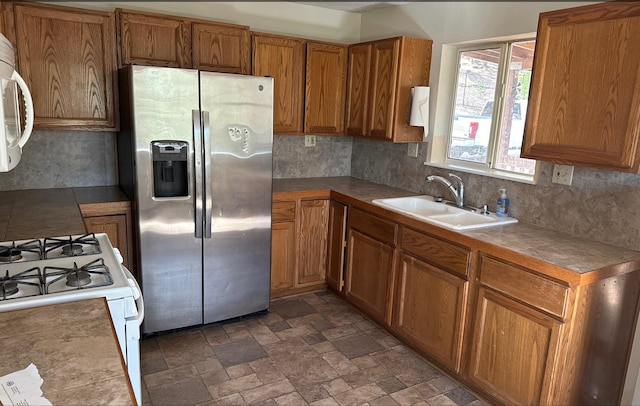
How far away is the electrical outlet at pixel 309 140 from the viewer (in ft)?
12.7

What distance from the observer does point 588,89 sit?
1.96 meters

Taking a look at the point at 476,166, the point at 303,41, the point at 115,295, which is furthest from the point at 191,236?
the point at 476,166

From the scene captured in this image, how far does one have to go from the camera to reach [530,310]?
6.67 feet

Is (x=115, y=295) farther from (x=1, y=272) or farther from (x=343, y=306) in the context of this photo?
(x=343, y=306)

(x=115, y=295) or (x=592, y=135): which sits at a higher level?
(x=592, y=135)

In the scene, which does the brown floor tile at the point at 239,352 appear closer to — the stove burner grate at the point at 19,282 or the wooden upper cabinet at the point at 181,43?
the stove burner grate at the point at 19,282

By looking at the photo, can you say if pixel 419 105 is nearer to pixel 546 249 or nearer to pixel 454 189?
pixel 454 189

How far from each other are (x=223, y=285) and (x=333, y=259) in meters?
0.92

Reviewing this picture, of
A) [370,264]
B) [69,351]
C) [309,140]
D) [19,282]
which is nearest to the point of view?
[69,351]

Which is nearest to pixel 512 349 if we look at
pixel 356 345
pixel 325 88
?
pixel 356 345

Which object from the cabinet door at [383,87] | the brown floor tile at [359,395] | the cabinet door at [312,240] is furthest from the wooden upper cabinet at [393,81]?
the brown floor tile at [359,395]

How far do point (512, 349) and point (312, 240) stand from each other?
1.72 metres

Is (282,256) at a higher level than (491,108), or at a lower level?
lower

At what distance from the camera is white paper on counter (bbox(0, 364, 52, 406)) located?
2.90 feet
